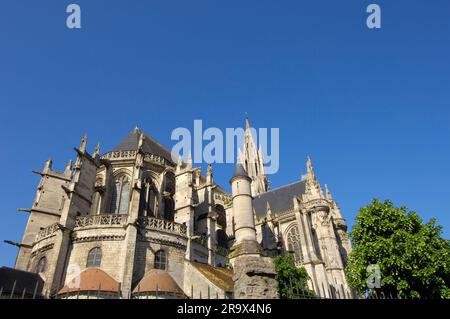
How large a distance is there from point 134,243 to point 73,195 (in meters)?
5.31

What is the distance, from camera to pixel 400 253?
50.4 feet

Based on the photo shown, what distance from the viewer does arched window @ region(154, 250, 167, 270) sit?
17.9 m

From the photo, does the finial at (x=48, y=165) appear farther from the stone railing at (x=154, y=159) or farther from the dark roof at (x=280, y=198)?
the dark roof at (x=280, y=198)

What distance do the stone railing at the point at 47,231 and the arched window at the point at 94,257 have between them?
2946 mm

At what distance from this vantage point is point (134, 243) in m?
17.1

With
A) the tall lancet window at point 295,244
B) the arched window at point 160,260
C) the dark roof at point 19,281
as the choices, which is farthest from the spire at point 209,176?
the dark roof at point 19,281

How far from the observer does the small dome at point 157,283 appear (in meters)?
15.6

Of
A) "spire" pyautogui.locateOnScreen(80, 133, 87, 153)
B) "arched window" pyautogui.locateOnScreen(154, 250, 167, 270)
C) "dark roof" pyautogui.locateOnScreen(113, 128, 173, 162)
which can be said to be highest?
"dark roof" pyautogui.locateOnScreen(113, 128, 173, 162)

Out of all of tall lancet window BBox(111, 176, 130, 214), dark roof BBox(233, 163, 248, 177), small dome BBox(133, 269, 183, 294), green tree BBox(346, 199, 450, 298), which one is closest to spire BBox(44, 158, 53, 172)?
tall lancet window BBox(111, 176, 130, 214)

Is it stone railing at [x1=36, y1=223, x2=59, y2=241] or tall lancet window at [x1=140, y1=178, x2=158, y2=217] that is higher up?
tall lancet window at [x1=140, y1=178, x2=158, y2=217]

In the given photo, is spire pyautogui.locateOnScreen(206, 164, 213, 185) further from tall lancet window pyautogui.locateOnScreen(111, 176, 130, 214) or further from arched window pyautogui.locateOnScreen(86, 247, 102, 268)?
arched window pyautogui.locateOnScreen(86, 247, 102, 268)

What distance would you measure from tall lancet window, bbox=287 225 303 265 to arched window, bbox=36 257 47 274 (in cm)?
2077

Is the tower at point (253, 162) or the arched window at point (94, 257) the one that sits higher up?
the tower at point (253, 162)
